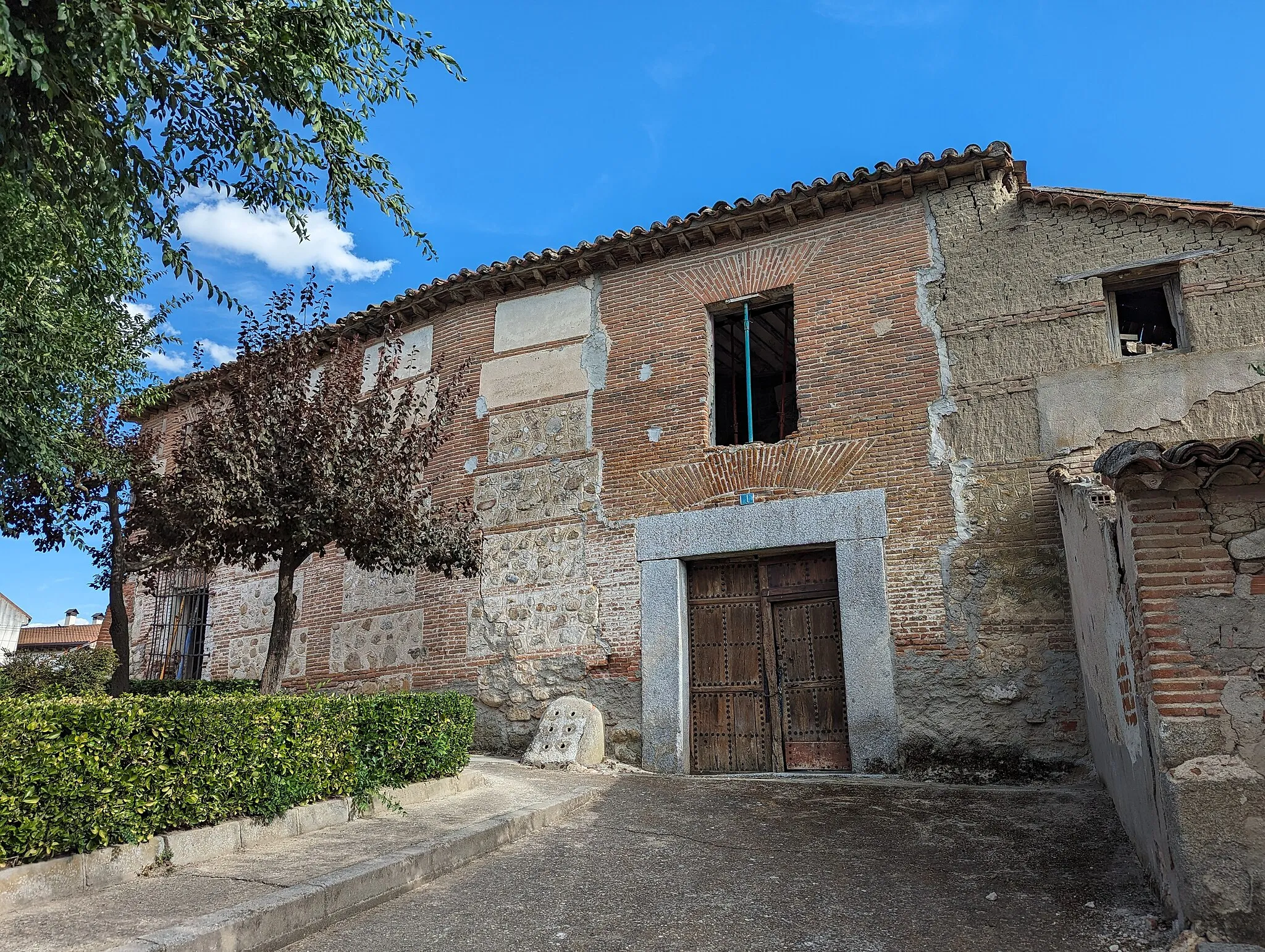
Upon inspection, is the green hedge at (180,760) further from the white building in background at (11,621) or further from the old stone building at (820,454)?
the white building in background at (11,621)

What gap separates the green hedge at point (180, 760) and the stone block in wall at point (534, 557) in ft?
10.2

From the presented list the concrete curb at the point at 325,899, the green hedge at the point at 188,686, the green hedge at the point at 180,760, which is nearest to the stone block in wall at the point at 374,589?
the green hedge at the point at 188,686

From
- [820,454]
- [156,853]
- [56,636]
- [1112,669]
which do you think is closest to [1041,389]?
[820,454]

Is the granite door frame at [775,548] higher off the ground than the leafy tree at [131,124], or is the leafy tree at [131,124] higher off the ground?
the leafy tree at [131,124]

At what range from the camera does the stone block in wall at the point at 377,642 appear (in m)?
10.6

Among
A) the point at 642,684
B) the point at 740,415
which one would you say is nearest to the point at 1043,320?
the point at 740,415

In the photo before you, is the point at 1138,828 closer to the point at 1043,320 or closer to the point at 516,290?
the point at 1043,320

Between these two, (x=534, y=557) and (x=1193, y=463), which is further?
(x=534, y=557)

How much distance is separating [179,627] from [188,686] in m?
2.87

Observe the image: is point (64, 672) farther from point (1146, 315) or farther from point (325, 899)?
point (1146, 315)

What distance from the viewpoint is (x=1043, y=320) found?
8.18 meters

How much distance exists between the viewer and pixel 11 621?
1743 inches

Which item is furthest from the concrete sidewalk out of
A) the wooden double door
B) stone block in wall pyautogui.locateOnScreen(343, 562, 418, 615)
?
stone block in wall pyautogui.locateOnScreen(343, 562, 418, 615)

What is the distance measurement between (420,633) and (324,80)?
6.51 meters
